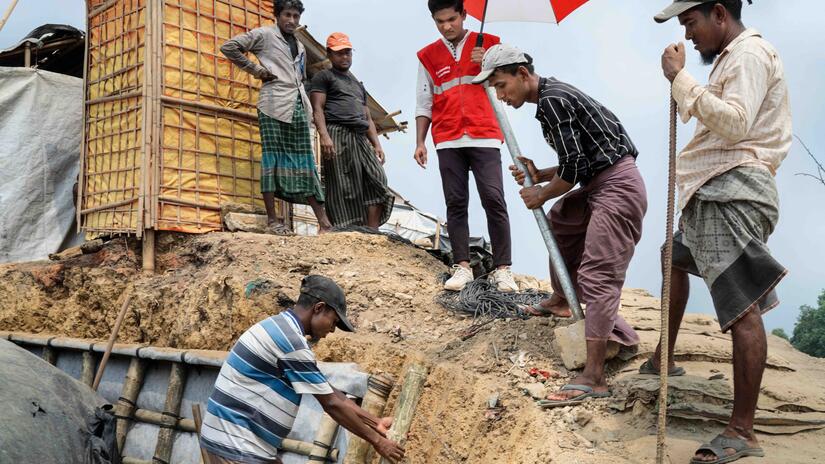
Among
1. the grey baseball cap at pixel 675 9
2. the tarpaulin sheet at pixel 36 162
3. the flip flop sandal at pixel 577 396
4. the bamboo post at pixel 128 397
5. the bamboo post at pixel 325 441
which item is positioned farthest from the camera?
the tarpaulin sheet at pixel 36 162

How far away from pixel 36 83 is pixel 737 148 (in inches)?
352

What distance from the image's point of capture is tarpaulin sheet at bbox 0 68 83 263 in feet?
30.3

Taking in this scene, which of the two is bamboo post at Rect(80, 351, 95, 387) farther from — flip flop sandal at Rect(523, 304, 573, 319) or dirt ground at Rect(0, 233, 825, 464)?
flip flop sandal at Rect(523, 304, 573, 319)

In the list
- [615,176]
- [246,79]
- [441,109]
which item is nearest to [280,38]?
[246,79]

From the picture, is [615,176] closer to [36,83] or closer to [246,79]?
[246,79]

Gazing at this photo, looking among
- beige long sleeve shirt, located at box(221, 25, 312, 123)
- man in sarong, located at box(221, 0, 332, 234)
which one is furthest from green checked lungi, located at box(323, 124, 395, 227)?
beige long sleeve shirt, located at box(221, 25, 312, 123)

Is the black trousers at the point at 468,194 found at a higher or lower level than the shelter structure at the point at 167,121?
lower

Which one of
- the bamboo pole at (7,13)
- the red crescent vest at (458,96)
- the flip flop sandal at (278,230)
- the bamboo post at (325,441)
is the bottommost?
the bamboo post at (325,441)

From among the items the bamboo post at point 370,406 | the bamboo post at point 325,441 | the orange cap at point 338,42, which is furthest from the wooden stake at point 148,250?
the bamboo post at point 370,406

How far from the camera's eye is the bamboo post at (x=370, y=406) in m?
4.12

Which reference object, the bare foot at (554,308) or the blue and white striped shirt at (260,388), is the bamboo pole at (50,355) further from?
the bare foot at (554,308)

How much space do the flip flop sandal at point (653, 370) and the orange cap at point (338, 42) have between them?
450 centimetres

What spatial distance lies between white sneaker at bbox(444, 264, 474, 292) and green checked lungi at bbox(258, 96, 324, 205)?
87.0 inches

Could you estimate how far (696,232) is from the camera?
10.7ft
